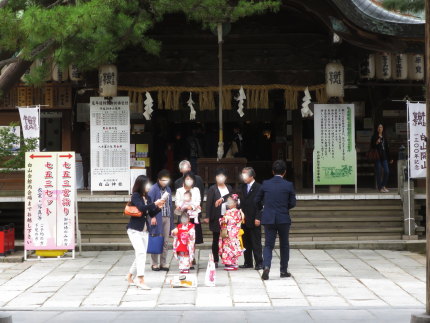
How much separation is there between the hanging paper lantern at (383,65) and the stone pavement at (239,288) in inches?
218

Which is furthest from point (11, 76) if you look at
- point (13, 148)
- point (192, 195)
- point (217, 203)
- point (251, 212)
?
point (13, 148)

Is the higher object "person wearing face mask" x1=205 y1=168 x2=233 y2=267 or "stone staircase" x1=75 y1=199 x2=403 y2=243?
"person wearing face mask" x1=205 y1=168 x2=233 y2=267

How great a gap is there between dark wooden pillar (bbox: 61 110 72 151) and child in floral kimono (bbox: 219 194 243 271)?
8.36m

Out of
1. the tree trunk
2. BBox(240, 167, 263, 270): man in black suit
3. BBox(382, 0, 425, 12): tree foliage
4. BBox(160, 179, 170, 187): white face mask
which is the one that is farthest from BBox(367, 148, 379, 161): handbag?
the tree trunk

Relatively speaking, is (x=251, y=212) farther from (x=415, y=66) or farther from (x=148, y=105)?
(x=415, y=66)

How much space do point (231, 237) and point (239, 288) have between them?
1714 millimetres

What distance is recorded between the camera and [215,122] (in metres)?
22.1

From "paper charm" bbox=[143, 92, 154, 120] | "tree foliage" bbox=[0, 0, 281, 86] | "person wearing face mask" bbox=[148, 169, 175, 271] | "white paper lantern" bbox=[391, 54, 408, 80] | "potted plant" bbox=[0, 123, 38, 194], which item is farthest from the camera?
"white paper lantern" bbox=[391, 54, 408, 80]

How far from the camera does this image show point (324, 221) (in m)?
16.6

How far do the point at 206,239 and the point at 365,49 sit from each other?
241 inches

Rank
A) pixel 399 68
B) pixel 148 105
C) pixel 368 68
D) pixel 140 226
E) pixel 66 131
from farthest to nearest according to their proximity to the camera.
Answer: pixel 66 131 → pixel 399 68 → pixel 368 68 → pixel 148 105 → pixel 140 226

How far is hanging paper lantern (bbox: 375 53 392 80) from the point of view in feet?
60.2

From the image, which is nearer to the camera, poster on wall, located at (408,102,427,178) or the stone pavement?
the stone pavement

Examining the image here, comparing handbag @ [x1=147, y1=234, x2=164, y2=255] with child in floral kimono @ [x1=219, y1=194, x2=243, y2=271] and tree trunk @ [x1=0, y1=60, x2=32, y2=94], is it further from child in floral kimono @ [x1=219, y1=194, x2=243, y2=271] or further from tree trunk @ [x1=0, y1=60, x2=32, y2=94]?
tree trunk @ [x1=0, y1=60, x2=32, y2=94]
